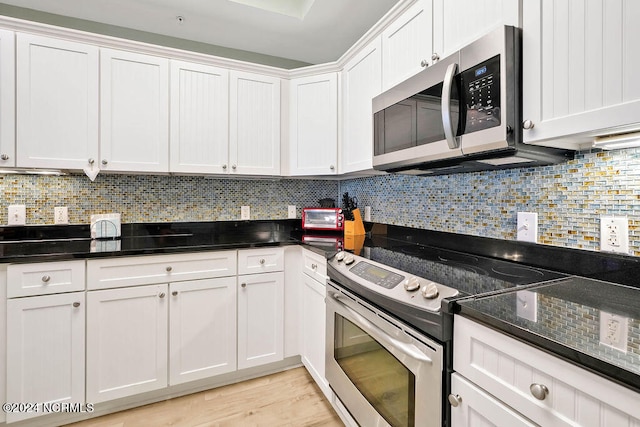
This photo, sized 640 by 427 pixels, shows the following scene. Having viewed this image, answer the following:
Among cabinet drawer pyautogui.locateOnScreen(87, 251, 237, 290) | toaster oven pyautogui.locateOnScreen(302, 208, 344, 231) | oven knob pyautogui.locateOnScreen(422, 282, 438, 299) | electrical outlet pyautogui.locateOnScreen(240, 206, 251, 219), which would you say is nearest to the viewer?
oven knob pyautogui.locateOnScreen(422, 282, 438, 299)

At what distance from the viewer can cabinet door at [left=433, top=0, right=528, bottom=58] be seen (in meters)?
1.09

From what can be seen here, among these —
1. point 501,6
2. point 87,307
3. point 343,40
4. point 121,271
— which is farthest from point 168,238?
point 501,6

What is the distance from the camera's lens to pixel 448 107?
1.20 meters

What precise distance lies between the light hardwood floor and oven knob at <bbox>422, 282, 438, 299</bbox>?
3.71 ft

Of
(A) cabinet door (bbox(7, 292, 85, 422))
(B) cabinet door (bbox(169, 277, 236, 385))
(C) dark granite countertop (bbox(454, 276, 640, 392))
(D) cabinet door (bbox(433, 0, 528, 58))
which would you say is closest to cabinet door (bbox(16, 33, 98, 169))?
(A) cabinet door (bbox(7, 292, 85, 422))

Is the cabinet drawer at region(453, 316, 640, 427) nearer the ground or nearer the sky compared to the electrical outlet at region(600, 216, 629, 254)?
nearer the ground

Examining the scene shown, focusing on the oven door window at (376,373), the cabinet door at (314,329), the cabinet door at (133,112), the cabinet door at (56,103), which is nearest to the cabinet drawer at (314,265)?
the cabinet door at (314,329)

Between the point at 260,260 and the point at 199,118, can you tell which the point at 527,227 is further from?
the point at 199,118

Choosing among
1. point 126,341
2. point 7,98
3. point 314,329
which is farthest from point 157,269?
point 7,98

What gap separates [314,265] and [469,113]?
118 cm

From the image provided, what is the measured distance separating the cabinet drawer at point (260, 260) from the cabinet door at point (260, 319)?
0.13ft

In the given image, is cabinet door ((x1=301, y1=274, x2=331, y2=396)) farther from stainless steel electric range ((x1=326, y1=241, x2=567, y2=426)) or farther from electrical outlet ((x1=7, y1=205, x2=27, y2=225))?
electrical outlet ((x1=7, y1=205, x2=27, y2=225))

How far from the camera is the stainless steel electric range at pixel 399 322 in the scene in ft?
3.23

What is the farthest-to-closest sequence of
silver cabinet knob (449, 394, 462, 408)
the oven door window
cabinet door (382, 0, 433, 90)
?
cabinet door (382, 0, 433, 90) → the oven door window → silver cabinet knob (449, 394, 462, 408)
